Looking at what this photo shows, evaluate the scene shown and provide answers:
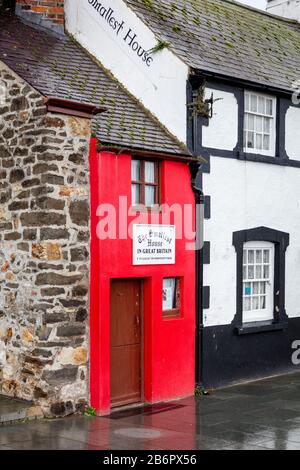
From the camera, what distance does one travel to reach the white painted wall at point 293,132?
49.3ft

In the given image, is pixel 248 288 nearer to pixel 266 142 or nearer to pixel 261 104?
pixel 266 142

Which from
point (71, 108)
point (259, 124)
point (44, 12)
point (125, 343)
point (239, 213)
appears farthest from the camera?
point (259, 124)

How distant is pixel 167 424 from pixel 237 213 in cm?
472

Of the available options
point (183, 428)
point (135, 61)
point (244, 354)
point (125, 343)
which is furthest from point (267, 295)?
point (135, 61)

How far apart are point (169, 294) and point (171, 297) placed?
0.08 meters

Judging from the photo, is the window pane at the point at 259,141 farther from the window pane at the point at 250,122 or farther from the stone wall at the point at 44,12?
the stone wall at the point at 44,12

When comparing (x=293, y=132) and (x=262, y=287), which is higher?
(x=293, y=132)

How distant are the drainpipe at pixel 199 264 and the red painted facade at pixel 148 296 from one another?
128 millimetres

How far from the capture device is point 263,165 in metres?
14.4

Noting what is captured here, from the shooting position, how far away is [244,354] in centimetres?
1398

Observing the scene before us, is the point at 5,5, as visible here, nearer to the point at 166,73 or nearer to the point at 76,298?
the point at 166,73

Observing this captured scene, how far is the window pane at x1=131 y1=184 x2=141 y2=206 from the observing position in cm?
1198

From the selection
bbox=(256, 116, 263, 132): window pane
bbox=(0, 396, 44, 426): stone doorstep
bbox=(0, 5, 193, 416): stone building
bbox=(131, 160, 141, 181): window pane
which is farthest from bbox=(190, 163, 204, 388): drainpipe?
bbox=(0, 396, 44, 426): stone doorstep

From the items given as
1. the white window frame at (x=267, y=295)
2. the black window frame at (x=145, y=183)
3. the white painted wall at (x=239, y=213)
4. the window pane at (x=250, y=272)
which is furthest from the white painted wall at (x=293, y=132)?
the black window frame at (x=145, y=183)
